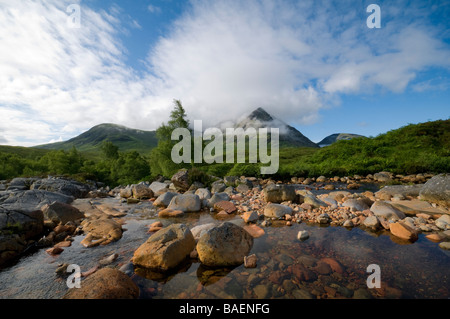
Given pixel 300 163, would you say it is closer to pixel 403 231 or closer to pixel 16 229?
pixel 403 231

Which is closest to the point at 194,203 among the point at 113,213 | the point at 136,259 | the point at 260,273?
the point at 113,213

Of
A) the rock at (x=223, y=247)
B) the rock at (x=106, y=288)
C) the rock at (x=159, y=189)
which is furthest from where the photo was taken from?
the rock at (x=159, y=189)

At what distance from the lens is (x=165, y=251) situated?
4879mm

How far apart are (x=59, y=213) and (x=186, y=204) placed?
607 centimetres

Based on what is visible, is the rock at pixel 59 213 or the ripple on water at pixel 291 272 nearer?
the ripple on water at pixel 291 272

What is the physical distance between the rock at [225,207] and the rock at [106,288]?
656 centimetres

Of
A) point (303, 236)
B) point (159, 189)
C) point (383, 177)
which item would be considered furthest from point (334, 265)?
point (383, 177)

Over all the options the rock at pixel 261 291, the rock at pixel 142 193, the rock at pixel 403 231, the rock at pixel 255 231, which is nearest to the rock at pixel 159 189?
the rock at pixel 142 193

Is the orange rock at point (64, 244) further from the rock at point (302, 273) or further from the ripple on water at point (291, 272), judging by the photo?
the rock at point (302, 273)

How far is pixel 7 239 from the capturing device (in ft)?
18.9

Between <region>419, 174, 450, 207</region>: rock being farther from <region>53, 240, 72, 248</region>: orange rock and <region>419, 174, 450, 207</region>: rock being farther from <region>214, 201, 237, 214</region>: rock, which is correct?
<region>53, 240, 72, 248</region>: orange rock

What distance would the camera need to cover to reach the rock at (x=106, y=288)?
3.44m
